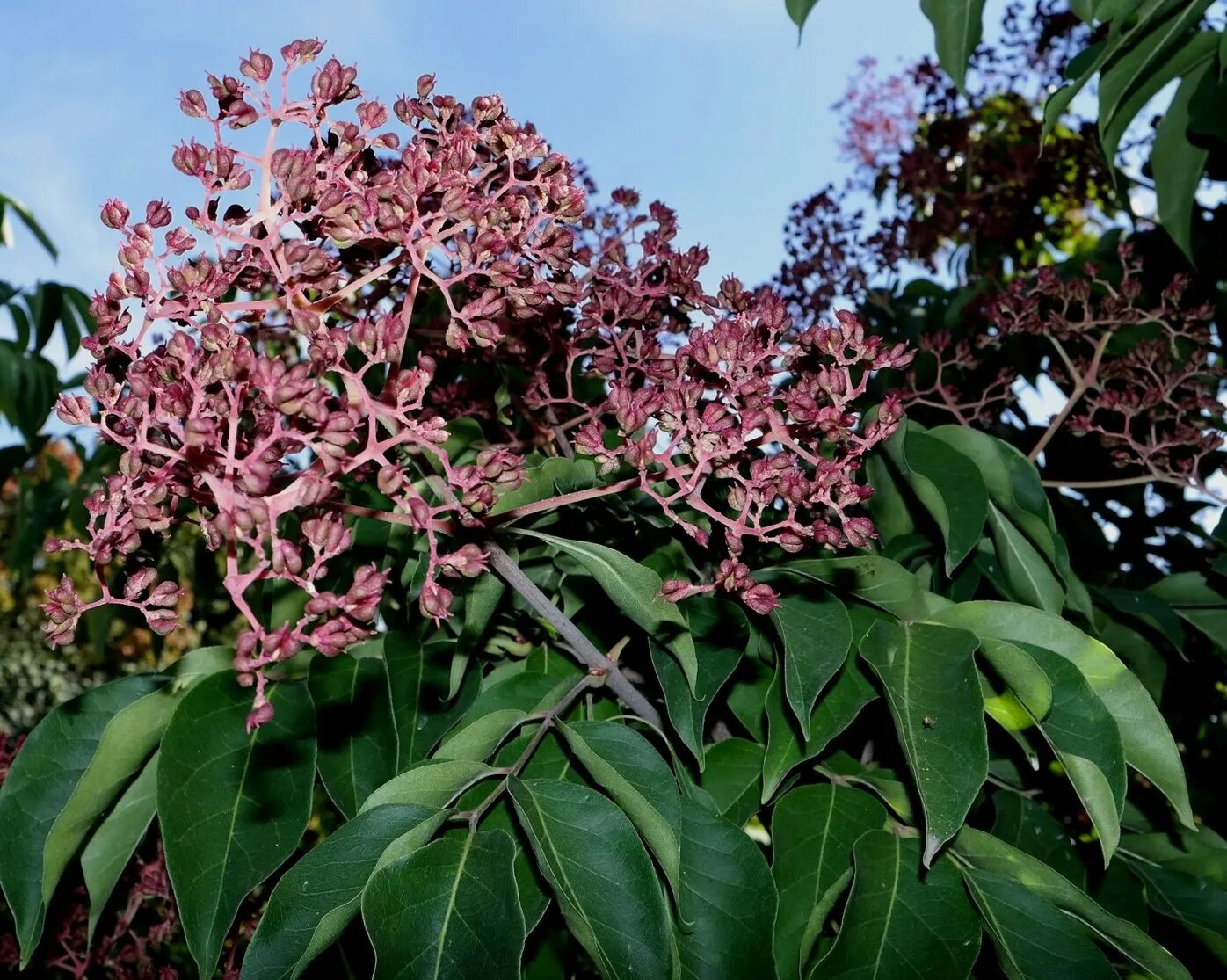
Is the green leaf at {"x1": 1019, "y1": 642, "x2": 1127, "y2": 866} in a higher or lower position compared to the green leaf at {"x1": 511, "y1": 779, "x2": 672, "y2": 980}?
higher

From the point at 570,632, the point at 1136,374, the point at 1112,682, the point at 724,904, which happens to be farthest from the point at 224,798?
the point at 1136,374

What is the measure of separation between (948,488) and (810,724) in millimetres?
313

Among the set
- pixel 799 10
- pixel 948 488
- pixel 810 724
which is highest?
pixel 799 10

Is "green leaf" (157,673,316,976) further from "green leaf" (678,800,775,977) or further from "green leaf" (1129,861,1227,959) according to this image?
"green leaf" (1129,861,1227,959)

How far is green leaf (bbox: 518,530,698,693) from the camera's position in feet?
2.82

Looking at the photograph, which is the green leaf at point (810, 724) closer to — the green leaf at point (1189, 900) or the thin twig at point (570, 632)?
the thin twig at point (570, 632)

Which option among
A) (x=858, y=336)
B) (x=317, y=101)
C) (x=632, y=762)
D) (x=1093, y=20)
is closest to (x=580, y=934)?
(x=632, y=762)

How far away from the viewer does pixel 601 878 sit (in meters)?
0.81

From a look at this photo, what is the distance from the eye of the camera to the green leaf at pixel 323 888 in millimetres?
805

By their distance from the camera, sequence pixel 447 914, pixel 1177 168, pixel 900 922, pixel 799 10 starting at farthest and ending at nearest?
pixel 1177 168 < pixel 799 10 < pixel 900 922 < pixel 447 914

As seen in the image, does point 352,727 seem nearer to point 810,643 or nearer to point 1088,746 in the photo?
point 810,643

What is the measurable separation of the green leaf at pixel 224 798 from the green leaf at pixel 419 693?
0.28ft

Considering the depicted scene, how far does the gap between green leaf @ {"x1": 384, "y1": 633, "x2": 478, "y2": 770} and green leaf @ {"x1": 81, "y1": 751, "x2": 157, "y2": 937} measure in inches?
10.1

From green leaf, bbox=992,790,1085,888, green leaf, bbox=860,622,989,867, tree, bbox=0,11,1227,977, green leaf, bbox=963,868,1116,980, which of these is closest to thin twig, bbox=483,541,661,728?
tree, bbox=0,11,1227,977
